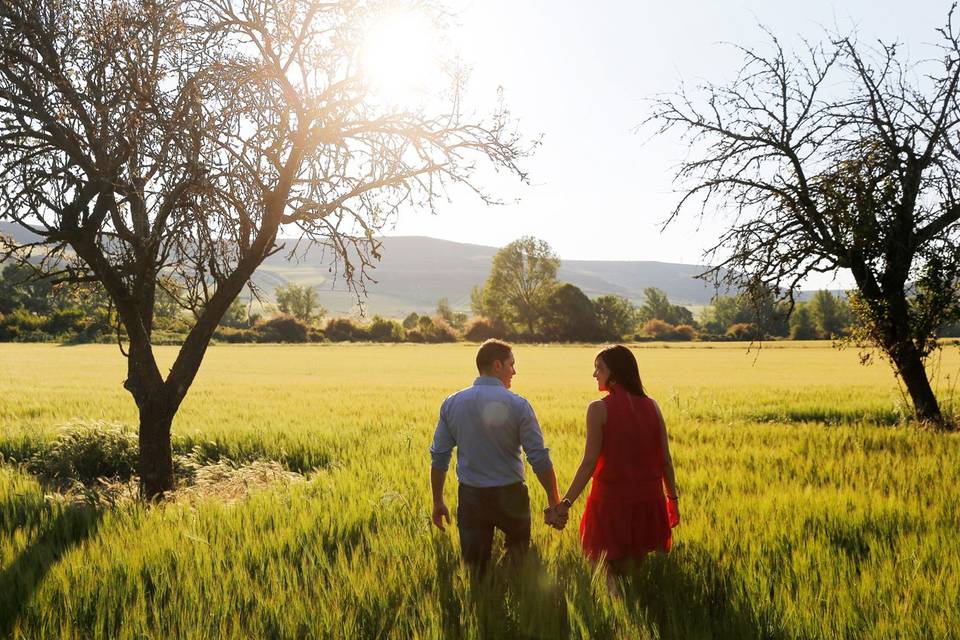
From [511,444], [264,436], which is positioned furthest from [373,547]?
[264,436]

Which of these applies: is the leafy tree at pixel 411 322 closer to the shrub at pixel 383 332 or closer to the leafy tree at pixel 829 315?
the shrub at pixel 383 332

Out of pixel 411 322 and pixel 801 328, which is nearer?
pixel 411 322

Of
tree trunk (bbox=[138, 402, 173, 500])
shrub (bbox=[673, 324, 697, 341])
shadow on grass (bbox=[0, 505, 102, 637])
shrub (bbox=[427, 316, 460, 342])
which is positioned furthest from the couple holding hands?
shrub (bbox=[673, 324, 697, 341])

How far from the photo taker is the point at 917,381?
13211 mm

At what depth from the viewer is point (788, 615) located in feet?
13.2

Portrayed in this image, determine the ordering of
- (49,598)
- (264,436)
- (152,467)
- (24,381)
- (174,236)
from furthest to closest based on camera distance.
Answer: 1. (24,381)
2. (264,436)
3. (152,467)
4. (174,236)
5. (49,598)

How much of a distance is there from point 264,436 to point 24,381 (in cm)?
1975

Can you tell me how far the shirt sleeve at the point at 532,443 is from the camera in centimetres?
441

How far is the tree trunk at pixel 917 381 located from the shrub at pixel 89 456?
47.0 feet

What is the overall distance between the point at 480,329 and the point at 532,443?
256 feet

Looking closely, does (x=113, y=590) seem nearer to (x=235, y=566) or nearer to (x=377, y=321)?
(x=235, y=566)

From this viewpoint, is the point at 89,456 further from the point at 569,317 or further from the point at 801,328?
the point at 801,328

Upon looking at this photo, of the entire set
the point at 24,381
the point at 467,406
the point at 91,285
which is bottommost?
the point at 24,381

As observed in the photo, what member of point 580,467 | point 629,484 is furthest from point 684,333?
point 580,467
